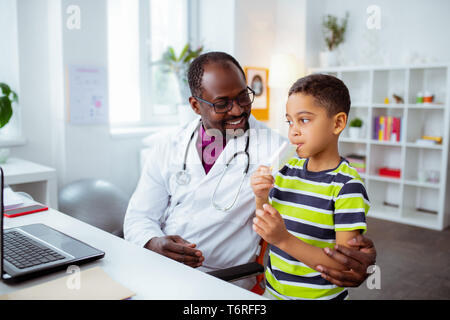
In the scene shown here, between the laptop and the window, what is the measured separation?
2.59 m

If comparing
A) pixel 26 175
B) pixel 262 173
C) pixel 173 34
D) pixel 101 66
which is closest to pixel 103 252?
pixel 262 173

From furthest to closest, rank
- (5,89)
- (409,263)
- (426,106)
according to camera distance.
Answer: (426,106) < (409,263) < (5,89)

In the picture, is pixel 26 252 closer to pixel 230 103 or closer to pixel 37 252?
pixel 37 252

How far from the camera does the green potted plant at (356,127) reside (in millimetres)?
4145

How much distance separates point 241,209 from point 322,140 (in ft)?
1.74

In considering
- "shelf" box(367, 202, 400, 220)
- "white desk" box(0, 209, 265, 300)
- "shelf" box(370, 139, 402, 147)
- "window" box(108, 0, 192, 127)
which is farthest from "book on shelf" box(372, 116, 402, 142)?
"white desk" box(0, 209, 265, 300)

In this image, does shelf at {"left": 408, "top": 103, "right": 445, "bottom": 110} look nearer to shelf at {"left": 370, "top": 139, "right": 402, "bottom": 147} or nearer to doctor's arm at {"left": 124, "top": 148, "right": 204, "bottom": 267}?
shelf at {"left": 370, "top": 139, "right": 402, "bottom": 147}

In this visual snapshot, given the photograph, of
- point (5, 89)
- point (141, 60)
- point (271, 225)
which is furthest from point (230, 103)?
point (141, 60)

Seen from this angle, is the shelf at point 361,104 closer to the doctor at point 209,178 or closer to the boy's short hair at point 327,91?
the doctor at point 209,178

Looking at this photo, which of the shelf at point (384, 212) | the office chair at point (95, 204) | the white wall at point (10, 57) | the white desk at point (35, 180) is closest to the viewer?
the white desk at point (35, 180)

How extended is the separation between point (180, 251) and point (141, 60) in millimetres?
2867

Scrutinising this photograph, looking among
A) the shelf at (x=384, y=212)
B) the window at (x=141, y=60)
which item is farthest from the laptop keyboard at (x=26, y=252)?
the shelf at (x=384, y=212)

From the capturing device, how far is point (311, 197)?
1006 mm

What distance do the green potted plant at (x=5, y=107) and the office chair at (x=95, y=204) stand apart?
0.41 metres
